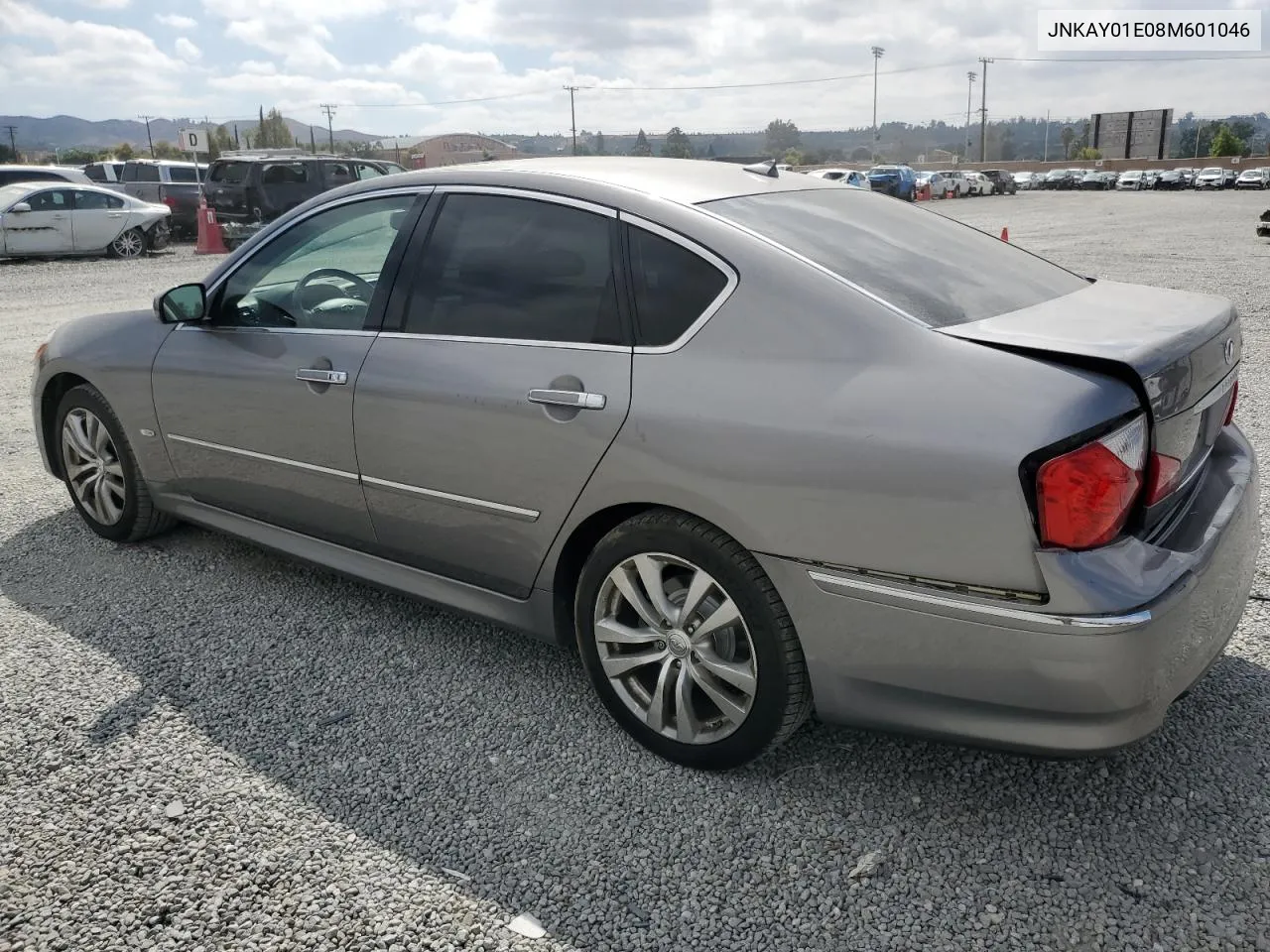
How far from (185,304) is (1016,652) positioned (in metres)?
3.27

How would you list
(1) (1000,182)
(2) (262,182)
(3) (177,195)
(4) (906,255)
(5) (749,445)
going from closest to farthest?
(5) (749,445) → (4) (906,255) → (2) (262,182) → (3) (177,195) → (1) (1000,182)

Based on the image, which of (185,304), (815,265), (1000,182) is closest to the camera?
(815,265)

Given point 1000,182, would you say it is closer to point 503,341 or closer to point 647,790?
point 503,341

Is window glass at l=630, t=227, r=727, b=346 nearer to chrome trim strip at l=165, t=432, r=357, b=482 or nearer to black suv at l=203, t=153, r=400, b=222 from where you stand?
chrome trim strip at l=165, t=432, r=357, b=482

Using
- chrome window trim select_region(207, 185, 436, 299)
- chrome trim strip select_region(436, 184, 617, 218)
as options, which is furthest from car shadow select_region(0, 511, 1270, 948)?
chrome trim strip select_region(436, 184, 617, 218)

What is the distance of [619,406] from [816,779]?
115cm

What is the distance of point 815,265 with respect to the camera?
2691 mm

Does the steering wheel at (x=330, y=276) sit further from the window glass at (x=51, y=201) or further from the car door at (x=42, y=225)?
the window glass at (x=51, y=201)

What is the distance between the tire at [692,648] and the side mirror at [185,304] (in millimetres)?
2073

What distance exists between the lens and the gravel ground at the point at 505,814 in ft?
7.73

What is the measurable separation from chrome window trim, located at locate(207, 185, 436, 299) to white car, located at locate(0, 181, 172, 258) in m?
17.3

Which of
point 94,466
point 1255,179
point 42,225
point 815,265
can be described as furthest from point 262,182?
point 1255,179

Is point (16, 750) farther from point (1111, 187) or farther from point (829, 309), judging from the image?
point (1111, 187)

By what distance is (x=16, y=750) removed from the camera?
309 cm
